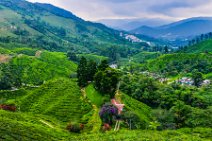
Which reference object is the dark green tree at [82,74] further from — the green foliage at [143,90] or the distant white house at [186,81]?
the distant white house at [186,81]

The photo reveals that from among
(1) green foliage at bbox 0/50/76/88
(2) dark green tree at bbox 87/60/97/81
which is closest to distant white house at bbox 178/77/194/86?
(1) green foliage at bbox 0/50/76/88

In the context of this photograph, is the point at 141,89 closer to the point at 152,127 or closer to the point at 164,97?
the point at 164,97

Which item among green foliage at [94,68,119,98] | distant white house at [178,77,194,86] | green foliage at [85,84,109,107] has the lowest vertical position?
distant white house at [178,77,194,86]

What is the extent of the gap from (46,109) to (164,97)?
129 feet

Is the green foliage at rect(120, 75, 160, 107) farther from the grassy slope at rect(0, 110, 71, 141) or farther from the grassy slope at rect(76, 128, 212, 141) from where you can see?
the grassy slope at rect(0, 110, 71, 141)

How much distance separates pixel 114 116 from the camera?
222 feet

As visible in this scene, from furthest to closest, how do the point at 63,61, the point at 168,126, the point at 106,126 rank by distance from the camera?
the point at 63,61 → the point at 168,126 → the point at 106,126

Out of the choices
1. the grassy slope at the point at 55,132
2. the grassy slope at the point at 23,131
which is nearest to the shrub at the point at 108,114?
the grassy slope at the point at 55,132

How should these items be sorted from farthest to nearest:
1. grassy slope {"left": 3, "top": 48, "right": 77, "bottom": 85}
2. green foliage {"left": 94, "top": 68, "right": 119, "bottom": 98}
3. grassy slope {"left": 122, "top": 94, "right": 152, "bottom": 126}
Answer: grassy slope {"left": 3, "top": 48, "right": 77, "bottom": 85} < grassy slope {"left": 122, "top": 94, "right": 152, "bottom": 126} < green foliage {"left": 94, "top": 68, "right": 119, "bottom": 98}

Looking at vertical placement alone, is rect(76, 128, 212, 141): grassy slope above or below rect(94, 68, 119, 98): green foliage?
below

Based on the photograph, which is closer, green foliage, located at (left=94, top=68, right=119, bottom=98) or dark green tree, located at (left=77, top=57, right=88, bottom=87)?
green foliage, located at (left=94, top=68, right=119, bottom=98)

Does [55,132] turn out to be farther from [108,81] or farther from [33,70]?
[33,70]

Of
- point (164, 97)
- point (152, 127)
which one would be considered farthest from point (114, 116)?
point (164, 97)

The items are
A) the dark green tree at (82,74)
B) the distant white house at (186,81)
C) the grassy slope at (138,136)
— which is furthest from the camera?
the distant white house at (186,81)
